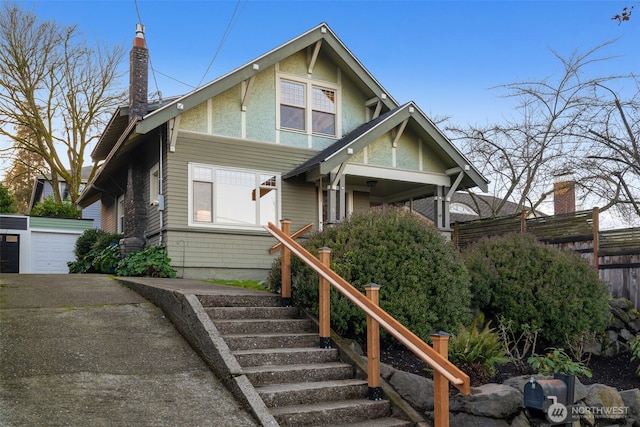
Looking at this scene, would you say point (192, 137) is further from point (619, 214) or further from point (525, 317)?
point (619, 214)

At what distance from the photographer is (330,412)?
5.38 metres

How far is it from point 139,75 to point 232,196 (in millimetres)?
4610

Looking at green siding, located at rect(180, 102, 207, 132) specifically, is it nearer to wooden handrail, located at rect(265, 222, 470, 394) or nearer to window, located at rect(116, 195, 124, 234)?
window, located at rect(116, 195, 124, 234)

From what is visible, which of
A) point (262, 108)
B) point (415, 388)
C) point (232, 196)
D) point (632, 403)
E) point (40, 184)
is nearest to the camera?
point (415, 388)

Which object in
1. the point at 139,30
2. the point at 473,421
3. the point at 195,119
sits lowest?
the point at 473,421

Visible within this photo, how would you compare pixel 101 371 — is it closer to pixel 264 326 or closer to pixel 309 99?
pixel 264 326

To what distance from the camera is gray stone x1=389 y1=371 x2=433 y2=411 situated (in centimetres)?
565

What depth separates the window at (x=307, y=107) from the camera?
14219 mm

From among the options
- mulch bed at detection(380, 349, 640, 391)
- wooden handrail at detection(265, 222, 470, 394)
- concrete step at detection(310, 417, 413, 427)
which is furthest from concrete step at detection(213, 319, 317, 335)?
concrete step at detection(310, 417, 413, 427)

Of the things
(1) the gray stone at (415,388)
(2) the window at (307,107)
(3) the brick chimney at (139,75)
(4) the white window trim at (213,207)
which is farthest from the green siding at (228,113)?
(1) the gray stone at (415,388)

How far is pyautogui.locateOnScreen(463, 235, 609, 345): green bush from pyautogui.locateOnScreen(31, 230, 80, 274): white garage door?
1907 centimetres

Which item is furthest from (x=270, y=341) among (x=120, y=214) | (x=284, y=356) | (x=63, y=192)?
(x=63, y=192)

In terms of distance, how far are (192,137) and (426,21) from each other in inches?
265

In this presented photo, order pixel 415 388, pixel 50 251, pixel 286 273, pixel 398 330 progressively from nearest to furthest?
pixel 398 330
pixel 415 388
pixel 286 273
pixel 50 251
